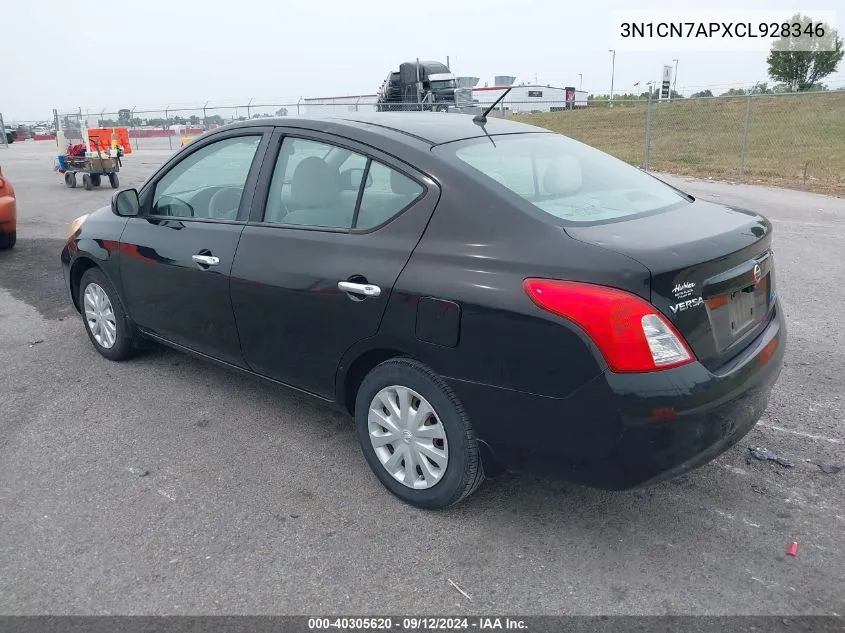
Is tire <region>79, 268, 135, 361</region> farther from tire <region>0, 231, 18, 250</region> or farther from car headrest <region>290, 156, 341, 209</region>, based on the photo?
tire <region>0, 231, 18, 250</region>

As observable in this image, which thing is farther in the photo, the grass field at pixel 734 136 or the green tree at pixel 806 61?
the green tree at pixel 806 61

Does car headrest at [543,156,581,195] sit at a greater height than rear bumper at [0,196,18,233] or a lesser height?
greater

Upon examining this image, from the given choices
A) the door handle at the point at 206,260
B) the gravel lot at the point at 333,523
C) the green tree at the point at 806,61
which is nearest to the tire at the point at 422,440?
the gravel lot at the point at 333,523

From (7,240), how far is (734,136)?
2147cm

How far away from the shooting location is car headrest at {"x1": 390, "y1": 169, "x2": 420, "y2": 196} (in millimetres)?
3019

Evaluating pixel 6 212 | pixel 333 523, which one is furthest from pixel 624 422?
pixel 6 212

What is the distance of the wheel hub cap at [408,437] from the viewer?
2955mm

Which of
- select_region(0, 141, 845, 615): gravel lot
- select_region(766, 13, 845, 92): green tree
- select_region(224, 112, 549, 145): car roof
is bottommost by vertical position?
select_region(0, 141, 845, 615): gravel lot

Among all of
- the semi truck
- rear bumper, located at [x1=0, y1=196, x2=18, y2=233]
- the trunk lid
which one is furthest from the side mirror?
the semi truck

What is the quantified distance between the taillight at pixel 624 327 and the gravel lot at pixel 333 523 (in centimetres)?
86

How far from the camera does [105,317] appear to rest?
4832 millimetres

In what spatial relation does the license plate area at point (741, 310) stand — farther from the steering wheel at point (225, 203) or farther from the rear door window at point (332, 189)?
the steering wheel at point (225, 203)

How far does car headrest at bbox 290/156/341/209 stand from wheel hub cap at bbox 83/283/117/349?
1.97 m

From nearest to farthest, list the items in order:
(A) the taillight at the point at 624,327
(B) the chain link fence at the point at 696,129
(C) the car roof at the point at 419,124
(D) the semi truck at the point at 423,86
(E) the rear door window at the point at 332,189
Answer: (A) the taillight at the point at 624,327 → (E) the rear door window at the point at 332,189 → (C) the car roof at the point at 419,124 → (B) the chain link fence at the point at 696,129 → (D) the semi truck at the point at 423,86
